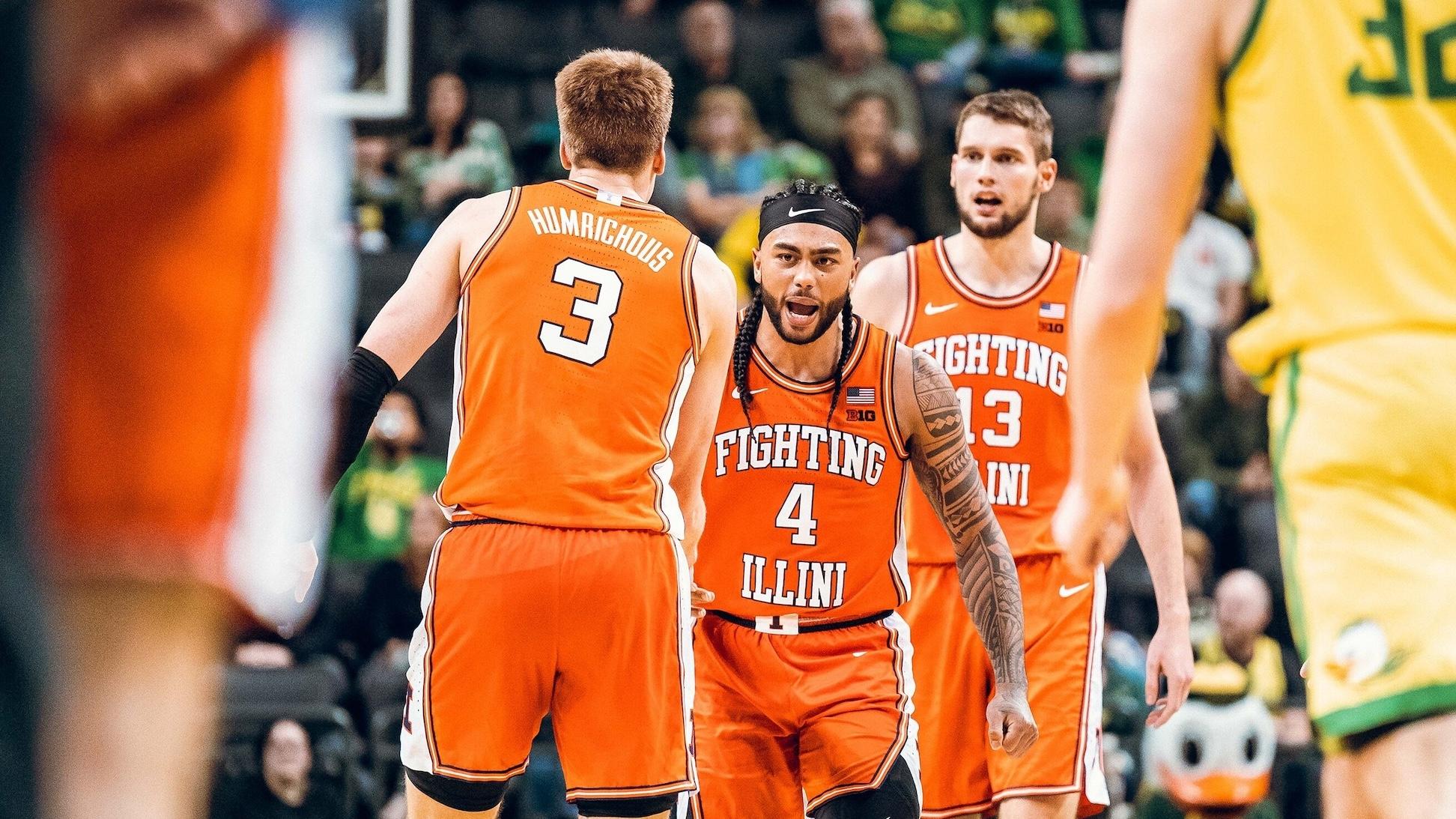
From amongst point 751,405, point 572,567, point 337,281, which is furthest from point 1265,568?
point 337,281

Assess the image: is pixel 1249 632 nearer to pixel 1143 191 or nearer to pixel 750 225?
pixel 750 225

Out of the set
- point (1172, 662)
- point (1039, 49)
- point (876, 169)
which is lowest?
point (1172, 662)

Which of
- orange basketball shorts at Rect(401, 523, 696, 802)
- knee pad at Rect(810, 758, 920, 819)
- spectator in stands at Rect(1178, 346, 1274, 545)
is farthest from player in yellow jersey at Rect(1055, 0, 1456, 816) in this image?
spectator in stands at Rect(1178, 346, 1274, 545)

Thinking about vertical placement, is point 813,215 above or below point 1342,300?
above

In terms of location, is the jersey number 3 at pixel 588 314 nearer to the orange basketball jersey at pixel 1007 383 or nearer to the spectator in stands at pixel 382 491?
the orange basketball jersey at pixel 1007 383

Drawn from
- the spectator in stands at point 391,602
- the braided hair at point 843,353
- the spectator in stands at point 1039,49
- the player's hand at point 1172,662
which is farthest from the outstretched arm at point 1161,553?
the spectator in stands at point 1039,49

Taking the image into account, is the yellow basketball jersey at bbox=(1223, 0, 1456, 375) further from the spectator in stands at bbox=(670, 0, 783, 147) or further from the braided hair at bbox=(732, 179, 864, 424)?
the spectator in stands at bbox=(670, 0, 783, 147)

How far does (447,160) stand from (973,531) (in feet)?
19.7

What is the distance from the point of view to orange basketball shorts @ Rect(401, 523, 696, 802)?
14.9 feet

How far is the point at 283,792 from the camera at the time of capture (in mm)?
7965

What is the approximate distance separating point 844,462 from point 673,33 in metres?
6.71

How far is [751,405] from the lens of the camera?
5406 mm

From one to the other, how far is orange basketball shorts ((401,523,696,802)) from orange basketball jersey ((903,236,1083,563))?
1.43m

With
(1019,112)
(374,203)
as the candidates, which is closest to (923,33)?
(374,203)
